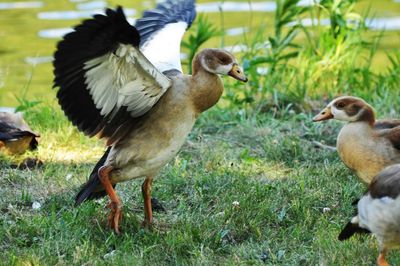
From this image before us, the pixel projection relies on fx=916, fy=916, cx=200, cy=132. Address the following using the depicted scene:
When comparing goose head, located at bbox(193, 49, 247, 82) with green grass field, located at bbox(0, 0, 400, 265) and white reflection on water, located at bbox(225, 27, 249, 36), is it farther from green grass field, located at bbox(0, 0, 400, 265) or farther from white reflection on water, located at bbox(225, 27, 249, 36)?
white reflection on water, located at bbox(225, 27, 249, 36)

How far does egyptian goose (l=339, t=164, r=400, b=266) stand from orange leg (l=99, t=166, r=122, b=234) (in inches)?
56.6

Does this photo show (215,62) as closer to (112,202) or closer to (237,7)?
(112,202)

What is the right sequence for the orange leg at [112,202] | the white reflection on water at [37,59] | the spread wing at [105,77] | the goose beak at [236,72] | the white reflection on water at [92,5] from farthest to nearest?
the white reflection on water at [92,5]
the white reflection on water at [37,59]
the goose beak at [236,72]
the orange leg at [112,202]
the spread wing at [105,77]

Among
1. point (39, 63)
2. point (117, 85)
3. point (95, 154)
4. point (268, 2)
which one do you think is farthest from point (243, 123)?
point (268, 2)

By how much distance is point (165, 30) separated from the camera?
22.8 ft

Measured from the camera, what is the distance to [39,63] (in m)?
11.1

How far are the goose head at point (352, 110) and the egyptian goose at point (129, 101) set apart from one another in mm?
818

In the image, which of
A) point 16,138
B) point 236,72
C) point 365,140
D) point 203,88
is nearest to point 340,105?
point 365,140

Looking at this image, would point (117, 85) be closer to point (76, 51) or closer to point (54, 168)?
point (76, 51)

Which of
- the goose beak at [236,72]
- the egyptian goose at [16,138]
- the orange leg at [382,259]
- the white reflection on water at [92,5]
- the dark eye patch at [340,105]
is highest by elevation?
the goose beak at [236,72]

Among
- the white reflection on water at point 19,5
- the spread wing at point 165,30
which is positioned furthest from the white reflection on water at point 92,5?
the spread wing at point 165,30

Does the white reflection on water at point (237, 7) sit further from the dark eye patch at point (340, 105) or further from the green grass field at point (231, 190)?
the dark eye patch at point (340, 105)

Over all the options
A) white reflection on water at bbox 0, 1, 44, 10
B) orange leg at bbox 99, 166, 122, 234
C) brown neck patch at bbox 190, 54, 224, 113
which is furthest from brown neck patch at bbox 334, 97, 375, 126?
white reflection on water at bbox 0, 1, 44, 10

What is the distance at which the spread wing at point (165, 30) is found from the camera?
6.58 m
